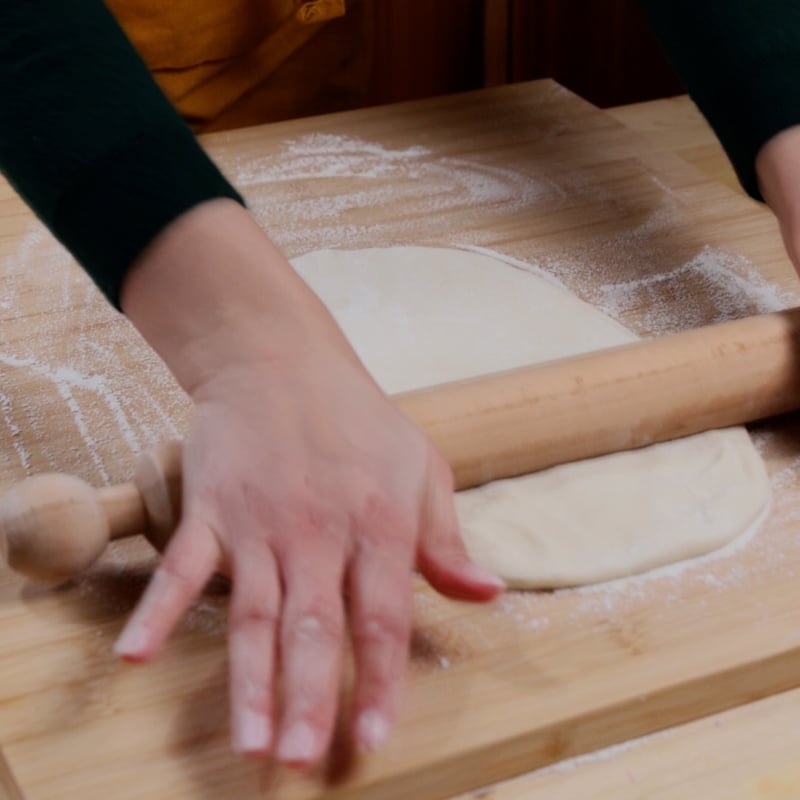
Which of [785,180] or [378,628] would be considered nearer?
[378,628]

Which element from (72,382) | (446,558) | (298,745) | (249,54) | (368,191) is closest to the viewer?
(298,745)

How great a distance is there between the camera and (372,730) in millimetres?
584

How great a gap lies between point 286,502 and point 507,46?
1.68 m

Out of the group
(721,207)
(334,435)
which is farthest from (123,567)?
(721,207)

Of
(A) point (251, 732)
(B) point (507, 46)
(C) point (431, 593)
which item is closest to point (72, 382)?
(C) point (431, 593)

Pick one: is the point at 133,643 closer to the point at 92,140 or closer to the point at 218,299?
the point at 218,299

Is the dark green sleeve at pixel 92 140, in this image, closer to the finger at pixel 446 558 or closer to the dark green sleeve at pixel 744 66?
the finger at pixel 446 558

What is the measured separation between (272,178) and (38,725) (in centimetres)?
79

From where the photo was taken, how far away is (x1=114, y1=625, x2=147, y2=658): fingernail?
590 millimetres

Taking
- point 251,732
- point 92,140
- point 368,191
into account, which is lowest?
point 368,191

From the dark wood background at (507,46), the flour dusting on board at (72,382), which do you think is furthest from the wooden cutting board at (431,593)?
the dark wood background at (507,46)

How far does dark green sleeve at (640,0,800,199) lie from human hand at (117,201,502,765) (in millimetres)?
512

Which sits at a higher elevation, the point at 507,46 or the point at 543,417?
the point at 543,417

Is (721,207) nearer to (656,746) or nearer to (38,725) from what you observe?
(656,746)
